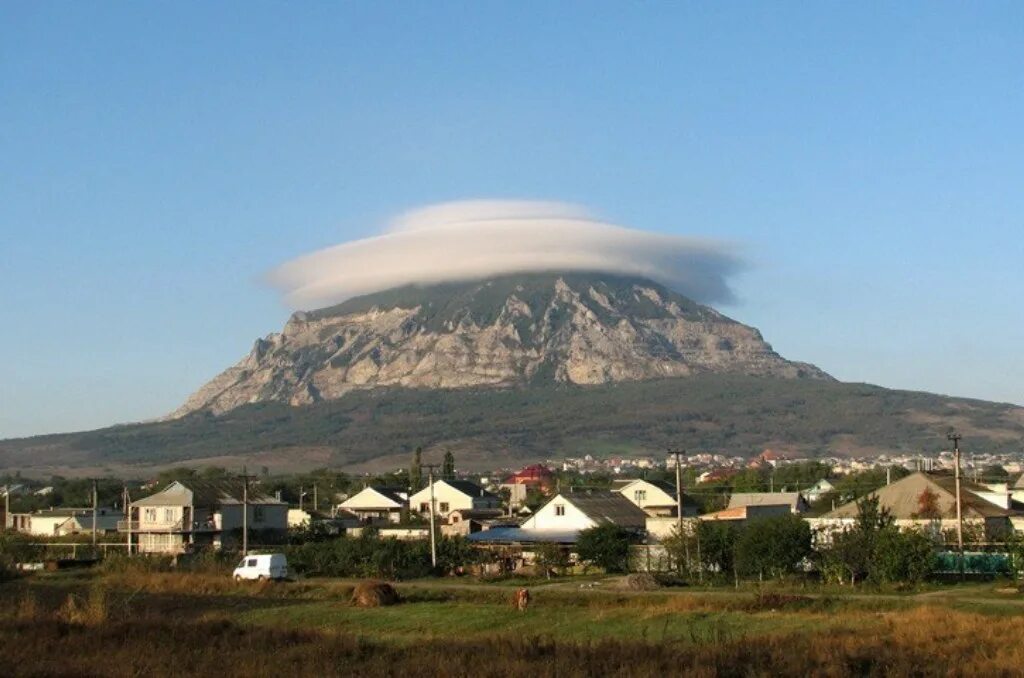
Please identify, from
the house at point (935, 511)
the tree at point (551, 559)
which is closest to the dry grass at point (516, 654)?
the tree at point (551, 559)

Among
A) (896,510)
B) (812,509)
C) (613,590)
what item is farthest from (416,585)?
(812,509)

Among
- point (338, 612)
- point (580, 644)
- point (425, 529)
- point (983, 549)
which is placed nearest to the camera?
point (580, 644)

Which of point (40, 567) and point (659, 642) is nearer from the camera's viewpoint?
point (659, 642)

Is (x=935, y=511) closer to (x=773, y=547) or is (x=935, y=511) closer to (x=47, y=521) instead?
(x=773, y=547)

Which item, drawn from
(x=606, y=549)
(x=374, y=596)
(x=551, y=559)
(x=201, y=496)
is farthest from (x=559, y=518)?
(x=374, y=596)

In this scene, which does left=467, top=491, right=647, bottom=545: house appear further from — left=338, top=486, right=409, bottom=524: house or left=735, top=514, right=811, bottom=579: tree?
left=338, top=486, right=409, bottom=524: house

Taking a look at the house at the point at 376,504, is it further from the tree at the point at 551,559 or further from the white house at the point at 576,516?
the tree at the point at 551,559

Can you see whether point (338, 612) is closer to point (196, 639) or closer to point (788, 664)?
point (196, 639)
